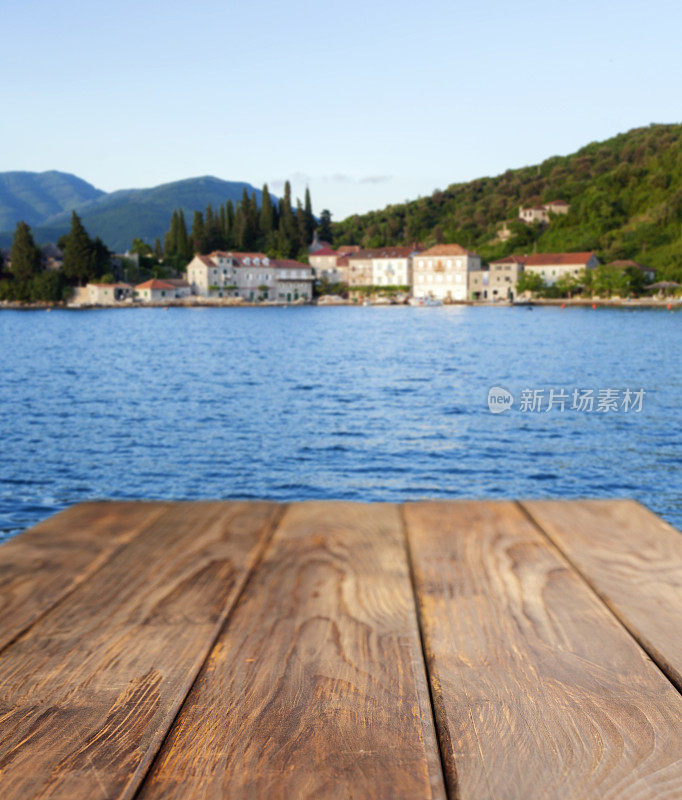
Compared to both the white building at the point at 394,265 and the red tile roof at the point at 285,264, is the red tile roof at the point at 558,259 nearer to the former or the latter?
the white building at the point at 394,265

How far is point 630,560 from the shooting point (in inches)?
54.8

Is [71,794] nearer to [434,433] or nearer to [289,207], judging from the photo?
[434,433]

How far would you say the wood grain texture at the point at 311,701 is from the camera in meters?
0.73

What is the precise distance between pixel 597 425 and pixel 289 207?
90.2 meters

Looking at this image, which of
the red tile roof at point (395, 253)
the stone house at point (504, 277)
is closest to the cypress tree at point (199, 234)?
the red tile roof at point (395, 253)

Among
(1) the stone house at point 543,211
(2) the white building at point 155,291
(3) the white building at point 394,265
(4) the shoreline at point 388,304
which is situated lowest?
(4) the shoreline at point 388,304

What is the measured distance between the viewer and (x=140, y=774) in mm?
742

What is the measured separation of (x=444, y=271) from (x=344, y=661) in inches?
3885

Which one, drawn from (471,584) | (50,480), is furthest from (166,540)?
(50,480)

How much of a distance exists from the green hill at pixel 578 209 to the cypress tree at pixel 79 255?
4886 cm

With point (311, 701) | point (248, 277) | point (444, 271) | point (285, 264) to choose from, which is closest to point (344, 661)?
point (311, 701)

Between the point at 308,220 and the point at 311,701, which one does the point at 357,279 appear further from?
the point at 311,701

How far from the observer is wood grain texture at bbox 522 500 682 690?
1078 mm

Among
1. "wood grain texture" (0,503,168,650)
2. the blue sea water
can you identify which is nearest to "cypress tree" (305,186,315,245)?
→ the blue sea water
